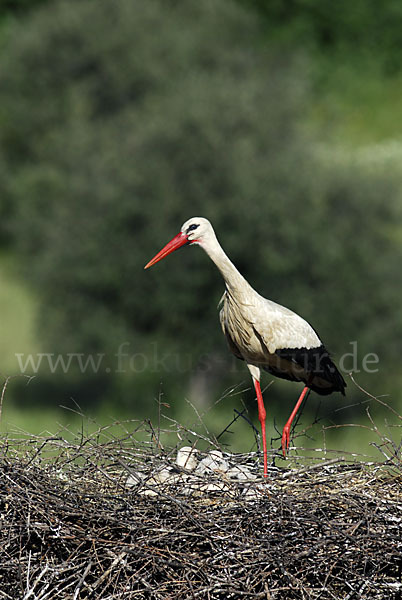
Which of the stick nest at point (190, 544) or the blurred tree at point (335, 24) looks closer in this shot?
the stick nest at point (190, 544)

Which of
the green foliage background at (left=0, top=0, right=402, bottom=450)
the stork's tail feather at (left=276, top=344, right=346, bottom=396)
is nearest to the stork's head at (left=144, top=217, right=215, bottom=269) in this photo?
the stork's tail feather at (left=276, top=344, right=346, bottom=396)

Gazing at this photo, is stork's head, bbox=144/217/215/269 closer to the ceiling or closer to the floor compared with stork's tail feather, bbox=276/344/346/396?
closer to the ceiling

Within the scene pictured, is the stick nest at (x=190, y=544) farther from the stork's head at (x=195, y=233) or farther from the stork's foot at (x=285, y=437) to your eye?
the stork's head at (x=195, y=233)

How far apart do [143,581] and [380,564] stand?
94 cm

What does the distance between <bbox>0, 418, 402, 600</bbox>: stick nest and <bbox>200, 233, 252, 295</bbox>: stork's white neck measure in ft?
5.31

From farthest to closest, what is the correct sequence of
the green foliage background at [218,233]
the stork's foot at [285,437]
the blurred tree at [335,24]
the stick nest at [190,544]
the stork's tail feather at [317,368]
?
the blurred tree at [335,24] → the green foliage background at [218,233] → the stork's tail feather at [317,368] → the stork's foot at [285,437] → the stick nest at [190,544]

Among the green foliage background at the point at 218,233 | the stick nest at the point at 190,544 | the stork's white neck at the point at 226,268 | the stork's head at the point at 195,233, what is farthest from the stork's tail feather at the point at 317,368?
the green foliage background at the point at 218,233

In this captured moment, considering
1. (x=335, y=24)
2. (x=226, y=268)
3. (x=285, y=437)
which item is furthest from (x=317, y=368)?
(x=335, y=24)

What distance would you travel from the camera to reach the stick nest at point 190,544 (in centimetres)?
331

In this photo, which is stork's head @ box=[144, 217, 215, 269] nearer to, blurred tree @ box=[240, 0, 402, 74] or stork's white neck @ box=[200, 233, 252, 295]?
stork's white neck @ box=[200, 233, 252, 295]

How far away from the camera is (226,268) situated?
193 inches

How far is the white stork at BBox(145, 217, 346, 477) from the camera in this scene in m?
4.83

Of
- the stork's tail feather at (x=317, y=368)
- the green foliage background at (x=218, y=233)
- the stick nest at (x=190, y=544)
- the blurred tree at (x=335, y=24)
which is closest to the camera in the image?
the stick nest at (x=190, y=544)

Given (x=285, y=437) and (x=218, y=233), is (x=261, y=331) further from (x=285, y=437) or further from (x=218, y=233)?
(x=218, y=233)
